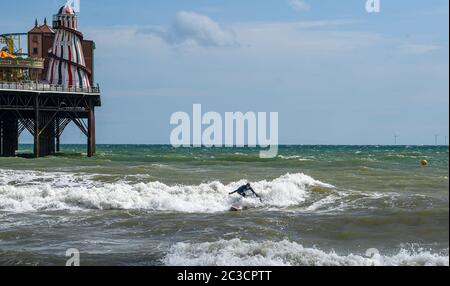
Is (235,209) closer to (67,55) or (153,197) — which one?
(153,197)

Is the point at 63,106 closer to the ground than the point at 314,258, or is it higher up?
higher up

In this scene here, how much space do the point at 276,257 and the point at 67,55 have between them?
48.3 meters

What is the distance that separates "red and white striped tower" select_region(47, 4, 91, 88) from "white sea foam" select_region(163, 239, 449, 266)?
146ft

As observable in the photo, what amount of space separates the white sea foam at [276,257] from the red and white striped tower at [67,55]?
44.5 m

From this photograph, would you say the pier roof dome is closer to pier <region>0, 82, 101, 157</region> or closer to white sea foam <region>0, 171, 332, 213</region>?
pier <region>0, 82, 101, 157</region>

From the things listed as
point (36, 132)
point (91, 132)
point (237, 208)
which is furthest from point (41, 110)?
point (237, 208)

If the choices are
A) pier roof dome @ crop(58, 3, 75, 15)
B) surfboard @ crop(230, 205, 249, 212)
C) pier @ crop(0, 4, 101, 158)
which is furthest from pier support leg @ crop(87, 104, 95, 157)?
surfboard @ crop(230, 205, 249, 212)

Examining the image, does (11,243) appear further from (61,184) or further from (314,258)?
(61,184)

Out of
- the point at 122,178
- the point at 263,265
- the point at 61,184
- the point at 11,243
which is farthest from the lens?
the point at 122,178

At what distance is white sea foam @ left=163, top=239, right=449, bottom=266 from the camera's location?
1434 cm
